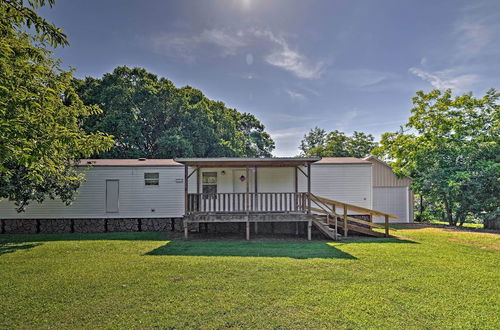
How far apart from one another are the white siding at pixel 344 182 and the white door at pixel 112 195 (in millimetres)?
8326

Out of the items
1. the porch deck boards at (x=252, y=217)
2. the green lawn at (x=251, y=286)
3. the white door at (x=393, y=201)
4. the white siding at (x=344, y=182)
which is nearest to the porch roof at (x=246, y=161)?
the porch deck boards at (x=252, y=217)

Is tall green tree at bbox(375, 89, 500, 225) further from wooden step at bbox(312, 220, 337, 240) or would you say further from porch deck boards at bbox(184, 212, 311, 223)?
porch deck boards at bbox(184, 212, 311, 223)

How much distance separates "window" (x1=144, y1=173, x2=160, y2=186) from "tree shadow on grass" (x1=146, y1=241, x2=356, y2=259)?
3741 mm

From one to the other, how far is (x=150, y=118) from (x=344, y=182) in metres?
15.1

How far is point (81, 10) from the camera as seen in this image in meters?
8.48

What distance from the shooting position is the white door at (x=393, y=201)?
48.4ft

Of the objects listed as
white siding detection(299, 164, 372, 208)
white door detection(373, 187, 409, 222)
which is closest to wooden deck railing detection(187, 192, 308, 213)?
white siding detection(299, 164, 372, 208)

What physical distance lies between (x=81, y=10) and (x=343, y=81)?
11.8 meters

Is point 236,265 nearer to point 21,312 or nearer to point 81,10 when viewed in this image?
point 21,312

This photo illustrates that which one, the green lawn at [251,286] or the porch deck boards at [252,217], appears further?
the porch deck boards at [252,217]

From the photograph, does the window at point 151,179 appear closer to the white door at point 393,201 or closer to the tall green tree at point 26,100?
the tall green tree at point 26,100

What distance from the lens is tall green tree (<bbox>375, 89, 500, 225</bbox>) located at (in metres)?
12.3

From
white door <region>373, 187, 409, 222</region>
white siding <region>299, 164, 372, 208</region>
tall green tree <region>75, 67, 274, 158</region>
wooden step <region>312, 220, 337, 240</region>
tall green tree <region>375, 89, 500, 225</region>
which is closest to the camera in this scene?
wooden step <region>312, 220, 337, 240</region>

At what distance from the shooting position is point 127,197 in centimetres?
1139
